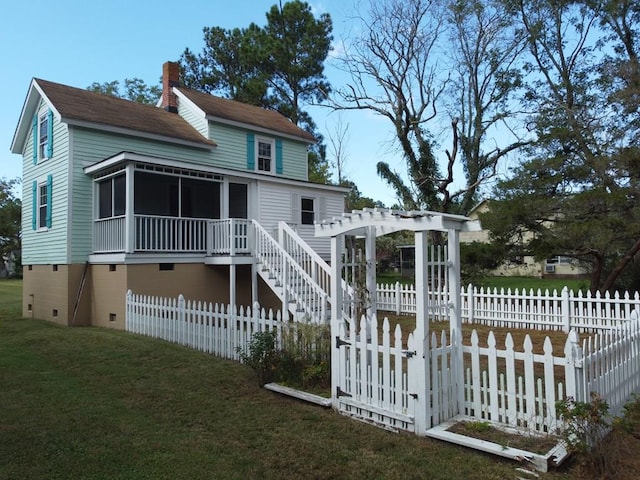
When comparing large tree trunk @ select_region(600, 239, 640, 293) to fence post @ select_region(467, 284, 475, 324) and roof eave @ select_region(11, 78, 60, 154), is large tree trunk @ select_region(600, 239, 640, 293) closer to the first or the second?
fence post @ select_region(467, 284, 475, 324)

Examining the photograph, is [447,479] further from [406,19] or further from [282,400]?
[406,19]

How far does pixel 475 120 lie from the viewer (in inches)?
981

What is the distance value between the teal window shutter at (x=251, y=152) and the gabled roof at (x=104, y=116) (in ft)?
6.44

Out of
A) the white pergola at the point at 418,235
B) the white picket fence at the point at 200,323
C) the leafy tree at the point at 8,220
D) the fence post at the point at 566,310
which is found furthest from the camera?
the leafy tree at the point at 8,220

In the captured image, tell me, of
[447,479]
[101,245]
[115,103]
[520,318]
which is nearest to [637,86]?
[520,318]

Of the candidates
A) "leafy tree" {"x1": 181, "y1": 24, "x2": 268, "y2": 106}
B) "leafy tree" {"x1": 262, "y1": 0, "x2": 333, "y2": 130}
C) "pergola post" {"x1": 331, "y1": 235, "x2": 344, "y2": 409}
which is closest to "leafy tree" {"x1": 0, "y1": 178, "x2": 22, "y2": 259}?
"leafy tree" {"x1": 181, "y1": 24, "x2": 268, "y2": 106}

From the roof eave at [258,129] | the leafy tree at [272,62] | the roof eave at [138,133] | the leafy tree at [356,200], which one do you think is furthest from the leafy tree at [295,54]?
the roof eave at [138,133]

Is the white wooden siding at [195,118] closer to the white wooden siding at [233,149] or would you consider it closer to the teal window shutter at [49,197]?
the white wooden siding at [233,149]

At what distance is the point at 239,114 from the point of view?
2016cm

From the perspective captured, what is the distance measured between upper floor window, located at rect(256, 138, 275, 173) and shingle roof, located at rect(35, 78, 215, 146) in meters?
2.54

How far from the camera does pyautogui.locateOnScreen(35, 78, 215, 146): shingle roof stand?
14648 mm

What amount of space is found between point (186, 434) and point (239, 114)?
17.0 meters

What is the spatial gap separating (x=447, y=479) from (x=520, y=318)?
9.05 m

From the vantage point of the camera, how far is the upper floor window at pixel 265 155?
1989 centimetres
